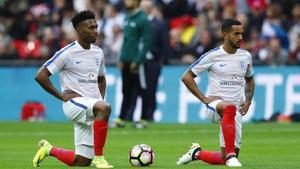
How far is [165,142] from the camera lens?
17953 millimetres

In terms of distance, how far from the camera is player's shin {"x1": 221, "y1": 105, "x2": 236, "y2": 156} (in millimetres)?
12219

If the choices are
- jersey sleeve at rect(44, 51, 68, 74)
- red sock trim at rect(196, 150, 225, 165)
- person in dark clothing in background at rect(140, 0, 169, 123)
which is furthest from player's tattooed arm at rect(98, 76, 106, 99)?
person in dark clothing in background at rect(140, 0, 169, 123)

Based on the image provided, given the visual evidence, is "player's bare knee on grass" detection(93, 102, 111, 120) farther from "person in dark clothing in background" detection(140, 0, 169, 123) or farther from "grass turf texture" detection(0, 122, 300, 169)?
"person in dark clothing in background" detection(140, 0, 169, 123)

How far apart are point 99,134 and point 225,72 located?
1.96 meters

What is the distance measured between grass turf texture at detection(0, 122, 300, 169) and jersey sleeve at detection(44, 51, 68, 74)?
4.01ft

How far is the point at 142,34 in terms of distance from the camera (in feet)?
72.6

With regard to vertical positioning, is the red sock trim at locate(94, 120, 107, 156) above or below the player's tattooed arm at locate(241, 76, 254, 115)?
below

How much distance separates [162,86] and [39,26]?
6205 millimetres

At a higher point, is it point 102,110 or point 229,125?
point 102,110

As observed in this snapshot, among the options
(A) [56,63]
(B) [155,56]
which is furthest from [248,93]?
(B) [155,56]

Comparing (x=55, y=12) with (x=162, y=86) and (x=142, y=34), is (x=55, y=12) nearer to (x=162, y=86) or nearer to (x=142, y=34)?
(x=162, y=86)

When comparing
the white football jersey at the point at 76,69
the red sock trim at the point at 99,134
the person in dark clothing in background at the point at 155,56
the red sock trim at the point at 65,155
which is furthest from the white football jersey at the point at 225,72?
the person in dark clothing in background at the point at 155,56

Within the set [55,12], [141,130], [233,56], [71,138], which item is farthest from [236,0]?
[233,56]

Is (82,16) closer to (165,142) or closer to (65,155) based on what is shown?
(65,155)
